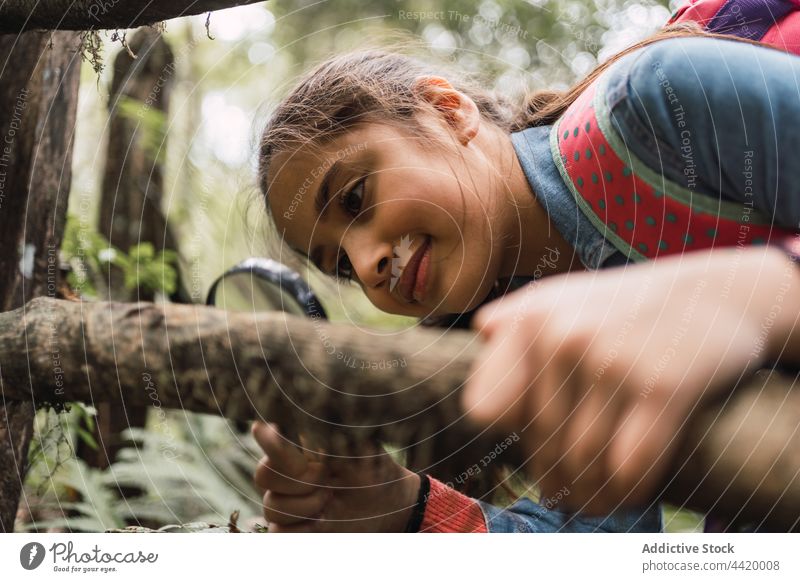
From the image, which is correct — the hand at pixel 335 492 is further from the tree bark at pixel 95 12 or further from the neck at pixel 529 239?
the tree bark at pixel 95 12

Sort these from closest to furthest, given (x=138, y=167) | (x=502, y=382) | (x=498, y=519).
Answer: (x=502, y=382), (x=498, y=519), (x=138, y=167)

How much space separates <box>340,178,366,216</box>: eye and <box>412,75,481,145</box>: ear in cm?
8

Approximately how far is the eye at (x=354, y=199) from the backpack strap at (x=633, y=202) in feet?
0.45

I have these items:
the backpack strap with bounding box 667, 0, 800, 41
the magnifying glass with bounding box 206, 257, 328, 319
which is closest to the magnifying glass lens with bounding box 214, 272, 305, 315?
the magnifying glass with bounding box 206, 257, 328, 319

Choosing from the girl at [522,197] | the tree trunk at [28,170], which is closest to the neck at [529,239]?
the girl at [522,197]

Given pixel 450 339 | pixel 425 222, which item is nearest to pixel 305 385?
pixel 450 339

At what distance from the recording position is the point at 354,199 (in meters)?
0.44

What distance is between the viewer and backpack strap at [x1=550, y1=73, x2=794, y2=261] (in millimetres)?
403

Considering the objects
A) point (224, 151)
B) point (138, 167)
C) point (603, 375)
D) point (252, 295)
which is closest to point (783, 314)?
point (603, 375)

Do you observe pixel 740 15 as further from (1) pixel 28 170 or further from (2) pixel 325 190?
(1) pixel 28 170

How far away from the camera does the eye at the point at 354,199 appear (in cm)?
44

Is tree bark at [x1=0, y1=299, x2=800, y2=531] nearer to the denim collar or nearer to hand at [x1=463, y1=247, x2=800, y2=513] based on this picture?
hand at [x1=463, y1=247, x2=800, y2=513]

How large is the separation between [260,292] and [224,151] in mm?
156

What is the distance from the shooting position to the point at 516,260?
1.61 feet
